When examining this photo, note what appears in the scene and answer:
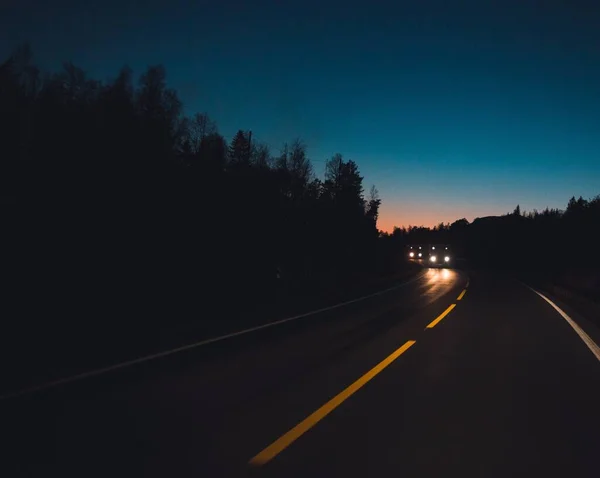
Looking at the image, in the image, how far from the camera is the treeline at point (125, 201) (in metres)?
16.0

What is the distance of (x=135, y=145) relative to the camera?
63.4ft

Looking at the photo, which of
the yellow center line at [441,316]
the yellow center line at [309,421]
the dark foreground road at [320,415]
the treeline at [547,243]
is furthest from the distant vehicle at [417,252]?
the yellow center line at [309,421]

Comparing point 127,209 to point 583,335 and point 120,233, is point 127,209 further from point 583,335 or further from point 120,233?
point 583,335

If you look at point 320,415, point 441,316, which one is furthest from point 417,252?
point 320,415

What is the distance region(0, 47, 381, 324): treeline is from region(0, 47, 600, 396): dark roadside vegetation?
0.05 m

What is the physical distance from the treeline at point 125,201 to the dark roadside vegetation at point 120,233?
51 millimetres

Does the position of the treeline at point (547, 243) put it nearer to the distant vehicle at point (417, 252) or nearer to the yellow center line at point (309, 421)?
the distant vehicle at point (417, 252)

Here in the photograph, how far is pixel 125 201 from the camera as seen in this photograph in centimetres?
1850

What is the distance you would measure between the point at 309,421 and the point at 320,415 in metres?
0.27

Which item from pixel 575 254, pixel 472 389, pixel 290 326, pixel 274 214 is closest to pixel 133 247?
pixel 290 326

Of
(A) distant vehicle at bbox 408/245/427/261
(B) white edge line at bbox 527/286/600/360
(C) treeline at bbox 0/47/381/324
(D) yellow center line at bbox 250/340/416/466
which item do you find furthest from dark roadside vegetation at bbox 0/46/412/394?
(A) distant vehicle at bbox 408/245/427/261

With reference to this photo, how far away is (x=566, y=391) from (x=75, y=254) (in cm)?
1464

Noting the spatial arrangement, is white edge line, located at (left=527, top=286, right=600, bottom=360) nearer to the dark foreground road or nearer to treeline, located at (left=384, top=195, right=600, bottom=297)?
the dark foreground road

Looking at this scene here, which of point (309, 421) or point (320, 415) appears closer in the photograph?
point (309, 421)
